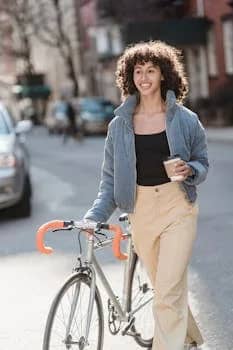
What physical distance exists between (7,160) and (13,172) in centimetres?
18

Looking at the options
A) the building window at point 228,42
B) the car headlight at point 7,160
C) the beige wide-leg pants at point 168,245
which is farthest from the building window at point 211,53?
the beige wide-leg pants at point 168,245

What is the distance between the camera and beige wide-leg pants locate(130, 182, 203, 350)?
13.8 feet

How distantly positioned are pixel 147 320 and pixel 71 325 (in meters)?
1.29

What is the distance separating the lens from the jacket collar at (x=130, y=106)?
421cm

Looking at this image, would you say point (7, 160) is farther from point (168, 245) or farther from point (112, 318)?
point (168, 245)

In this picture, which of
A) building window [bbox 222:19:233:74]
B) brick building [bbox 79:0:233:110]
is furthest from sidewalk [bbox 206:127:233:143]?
brick building [bbox 79:0:233:110]

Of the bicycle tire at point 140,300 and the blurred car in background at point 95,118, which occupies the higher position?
the bicycle tire at point 140,300

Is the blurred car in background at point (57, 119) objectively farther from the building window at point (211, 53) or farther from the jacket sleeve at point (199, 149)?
the jacket sleeve at point (199, 149)

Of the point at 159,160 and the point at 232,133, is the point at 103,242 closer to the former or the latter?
the point at 159,160

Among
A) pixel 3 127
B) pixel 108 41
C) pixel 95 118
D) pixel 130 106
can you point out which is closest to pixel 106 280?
pixel 130 106

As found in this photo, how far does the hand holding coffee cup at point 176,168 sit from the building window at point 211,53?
101ft

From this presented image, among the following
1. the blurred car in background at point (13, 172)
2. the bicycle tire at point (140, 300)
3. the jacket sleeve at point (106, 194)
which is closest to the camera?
the jacket sleeve at point (106, 194)

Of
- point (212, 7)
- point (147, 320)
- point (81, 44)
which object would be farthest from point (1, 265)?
point (81, 44)

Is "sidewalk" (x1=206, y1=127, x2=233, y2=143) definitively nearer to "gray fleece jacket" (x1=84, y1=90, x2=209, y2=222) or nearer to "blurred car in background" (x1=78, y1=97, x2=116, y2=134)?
"blurred car in background" (x1=78, y1=97, x2=116, y2=134)
